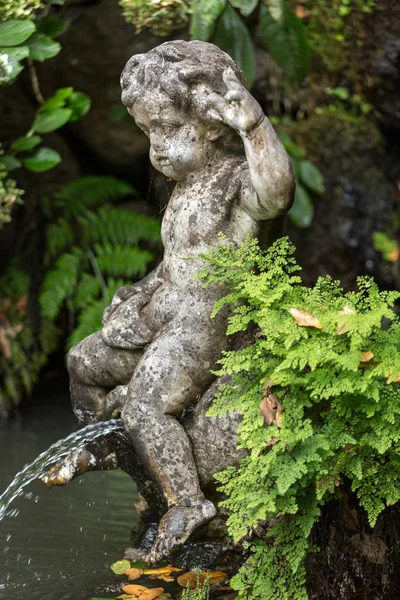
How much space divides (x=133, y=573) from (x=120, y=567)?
76 mm

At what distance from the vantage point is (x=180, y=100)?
285 cm

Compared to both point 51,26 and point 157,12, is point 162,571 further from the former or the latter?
point 51,26

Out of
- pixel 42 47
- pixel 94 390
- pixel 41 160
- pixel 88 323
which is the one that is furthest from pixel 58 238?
pixel 94 390

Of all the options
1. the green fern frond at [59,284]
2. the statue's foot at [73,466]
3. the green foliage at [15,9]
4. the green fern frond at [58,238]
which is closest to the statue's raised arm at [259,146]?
the statue's foot at [73,466]

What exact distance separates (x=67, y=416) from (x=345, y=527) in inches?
128

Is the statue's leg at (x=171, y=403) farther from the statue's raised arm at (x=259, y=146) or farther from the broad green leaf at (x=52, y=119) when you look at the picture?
the broad green leaf at (x=52, y=119)

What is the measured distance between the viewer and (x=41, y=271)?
21.2 feet

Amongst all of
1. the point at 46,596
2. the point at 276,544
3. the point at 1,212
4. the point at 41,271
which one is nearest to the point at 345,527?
the point at 276,544

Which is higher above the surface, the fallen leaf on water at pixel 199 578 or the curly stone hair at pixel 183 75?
the curly stone hair at pixel 183 75

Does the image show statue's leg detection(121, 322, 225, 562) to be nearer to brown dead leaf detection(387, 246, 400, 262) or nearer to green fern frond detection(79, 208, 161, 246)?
green fern frond detection(79, 208, 161, 246)

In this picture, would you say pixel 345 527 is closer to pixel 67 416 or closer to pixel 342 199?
pixel 67 416

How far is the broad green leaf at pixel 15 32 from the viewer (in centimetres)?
435

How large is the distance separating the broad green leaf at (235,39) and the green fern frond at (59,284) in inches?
76.1

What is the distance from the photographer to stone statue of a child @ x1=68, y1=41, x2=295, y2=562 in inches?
111
